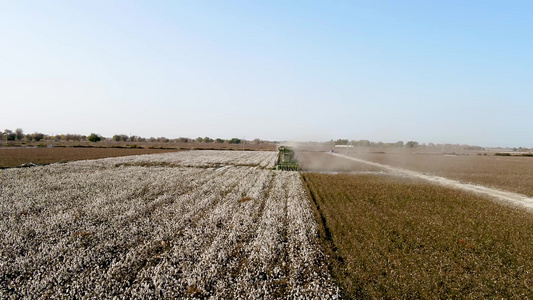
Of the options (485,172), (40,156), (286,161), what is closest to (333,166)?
(286,161)

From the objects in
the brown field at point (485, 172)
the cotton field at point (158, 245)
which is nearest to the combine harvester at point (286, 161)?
the cotton field at point (158, 245)

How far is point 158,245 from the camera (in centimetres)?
1052

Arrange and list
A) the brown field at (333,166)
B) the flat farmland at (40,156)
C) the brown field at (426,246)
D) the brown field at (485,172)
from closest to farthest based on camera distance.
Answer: the brown field at (426,246), the brown field at (485,172), the flat farmland at (40,156), the brown field at (333,166)

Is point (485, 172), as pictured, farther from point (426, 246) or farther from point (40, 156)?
point (40, 156)

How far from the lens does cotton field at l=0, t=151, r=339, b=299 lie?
25.1ft

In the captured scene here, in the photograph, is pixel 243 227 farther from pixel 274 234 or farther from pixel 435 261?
pixel 435 261

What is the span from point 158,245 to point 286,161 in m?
27.6

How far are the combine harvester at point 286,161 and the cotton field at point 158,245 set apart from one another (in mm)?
14436

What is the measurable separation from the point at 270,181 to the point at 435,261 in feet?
57.1

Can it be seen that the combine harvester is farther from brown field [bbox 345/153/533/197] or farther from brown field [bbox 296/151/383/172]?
brown field [bbox 345/153/533/197]

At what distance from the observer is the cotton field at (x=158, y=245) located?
764 centimetres

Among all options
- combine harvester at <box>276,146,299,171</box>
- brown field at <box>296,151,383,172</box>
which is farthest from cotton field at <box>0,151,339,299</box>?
brown field at <box>296,151,383,172</box>

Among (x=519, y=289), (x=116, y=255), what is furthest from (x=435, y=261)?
(x=116, y=255)

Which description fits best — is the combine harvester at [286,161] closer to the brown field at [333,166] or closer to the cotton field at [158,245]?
the brown field at [333,166]
